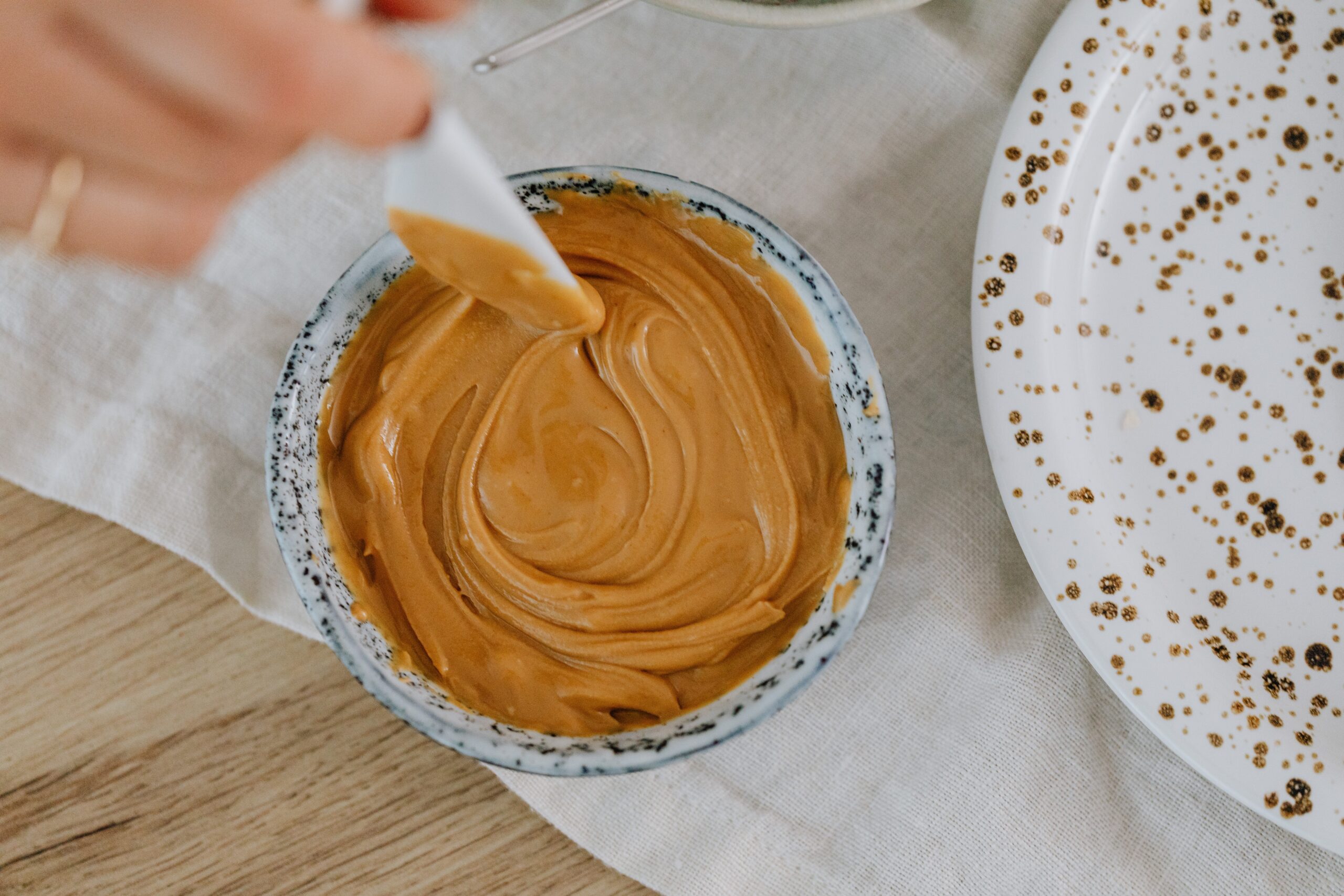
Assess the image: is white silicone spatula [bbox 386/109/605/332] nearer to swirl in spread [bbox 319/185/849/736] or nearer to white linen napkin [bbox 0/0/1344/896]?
swirl in spread [bbox 319/185/849/736]

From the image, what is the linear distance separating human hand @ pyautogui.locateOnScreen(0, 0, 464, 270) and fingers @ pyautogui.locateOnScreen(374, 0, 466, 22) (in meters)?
0.10

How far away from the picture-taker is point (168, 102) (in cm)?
47

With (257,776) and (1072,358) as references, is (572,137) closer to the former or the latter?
(1072,358)

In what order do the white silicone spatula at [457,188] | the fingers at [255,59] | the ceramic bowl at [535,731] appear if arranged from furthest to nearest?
the ceramic bowl at [535,731] < the white silicone spatula at [457,188] < the fingers at [255,59]

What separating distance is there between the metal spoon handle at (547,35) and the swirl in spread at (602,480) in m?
0.12

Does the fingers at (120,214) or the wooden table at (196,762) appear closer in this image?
the fingers at (120,214)

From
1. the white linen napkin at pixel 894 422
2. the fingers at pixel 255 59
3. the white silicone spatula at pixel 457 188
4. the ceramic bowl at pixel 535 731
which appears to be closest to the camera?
the fingers at pixel 255 59

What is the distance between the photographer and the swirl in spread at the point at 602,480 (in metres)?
0.80

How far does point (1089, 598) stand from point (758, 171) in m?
0.46

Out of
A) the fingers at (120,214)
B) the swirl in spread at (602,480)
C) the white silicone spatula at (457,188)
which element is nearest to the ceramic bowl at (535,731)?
the swirl in spread at (602,480)

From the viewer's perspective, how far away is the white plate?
2.73 feet

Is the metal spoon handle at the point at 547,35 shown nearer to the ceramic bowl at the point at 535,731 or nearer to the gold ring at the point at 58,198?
the ceramic bowl at the point at 535,731

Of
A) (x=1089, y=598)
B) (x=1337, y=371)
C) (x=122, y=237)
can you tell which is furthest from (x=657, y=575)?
(x=1337, y=371)

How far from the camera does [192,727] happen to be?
0.93 meters
